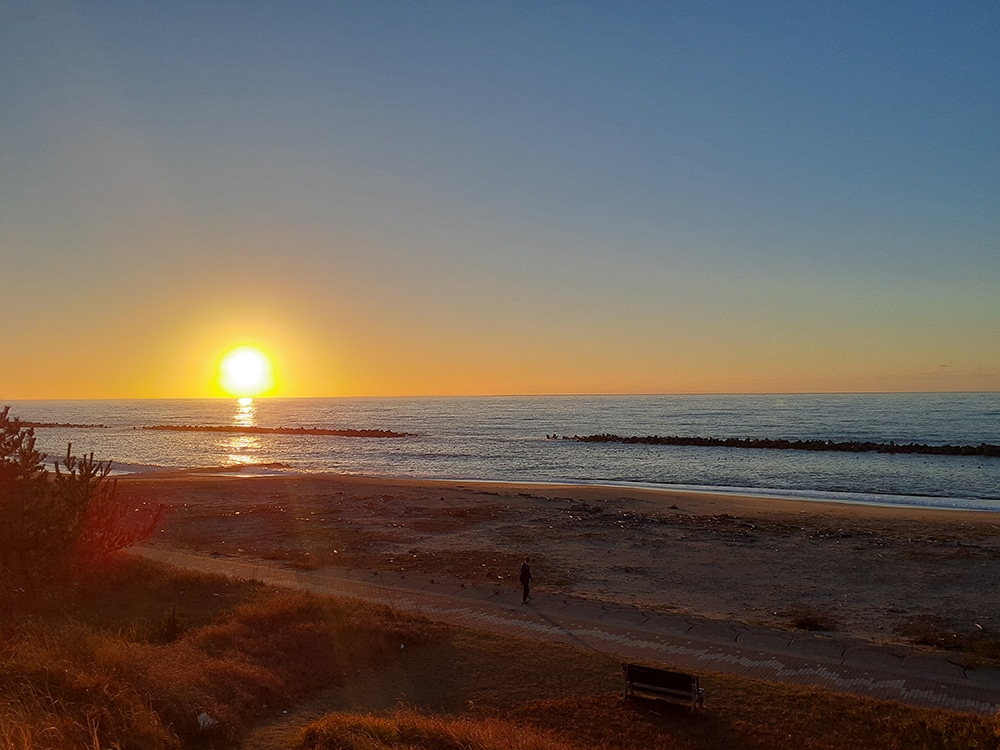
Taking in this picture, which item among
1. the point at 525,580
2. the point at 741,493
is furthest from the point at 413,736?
the point at 741,493

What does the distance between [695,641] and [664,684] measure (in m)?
4.93

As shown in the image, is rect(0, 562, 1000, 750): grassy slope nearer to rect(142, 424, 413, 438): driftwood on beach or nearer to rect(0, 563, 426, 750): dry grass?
rect(0, 563, 426, 750): dry grass

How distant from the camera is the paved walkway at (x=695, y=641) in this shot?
43.9 ft

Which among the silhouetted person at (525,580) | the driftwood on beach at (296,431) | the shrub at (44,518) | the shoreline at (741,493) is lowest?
the driftwood on beach at (296,431)

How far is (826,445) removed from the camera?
79.8 m

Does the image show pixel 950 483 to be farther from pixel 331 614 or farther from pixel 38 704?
pixel 38 704

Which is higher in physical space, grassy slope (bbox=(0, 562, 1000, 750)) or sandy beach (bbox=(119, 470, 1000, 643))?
grassy slope (bbox=(0, 562, 1000, 750))

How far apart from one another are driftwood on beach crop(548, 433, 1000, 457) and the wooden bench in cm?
7295

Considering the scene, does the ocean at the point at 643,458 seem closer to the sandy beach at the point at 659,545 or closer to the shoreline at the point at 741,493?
the shoreline at the point at 741,493

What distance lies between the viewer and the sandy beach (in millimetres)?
20469

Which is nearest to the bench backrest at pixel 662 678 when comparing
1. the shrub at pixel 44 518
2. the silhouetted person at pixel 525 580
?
the silhouetted person at pixel 525 580

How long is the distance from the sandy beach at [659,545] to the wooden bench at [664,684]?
788cm

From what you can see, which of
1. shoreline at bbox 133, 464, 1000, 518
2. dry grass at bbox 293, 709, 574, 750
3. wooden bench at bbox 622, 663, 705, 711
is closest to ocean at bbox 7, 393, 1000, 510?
shoreline at bbox 133, 464, 1000, 518

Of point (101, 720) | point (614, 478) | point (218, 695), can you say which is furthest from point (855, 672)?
point (614, 478)
